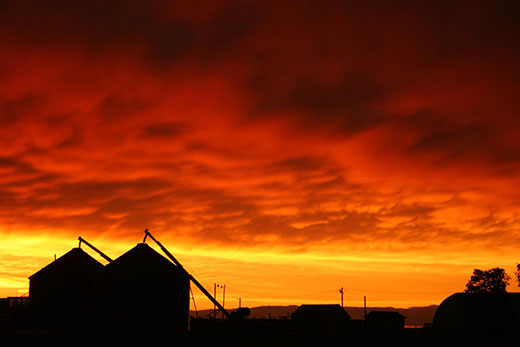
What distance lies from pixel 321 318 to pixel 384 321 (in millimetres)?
12800

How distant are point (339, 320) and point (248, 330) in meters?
47.0

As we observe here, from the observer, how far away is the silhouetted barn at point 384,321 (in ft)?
313

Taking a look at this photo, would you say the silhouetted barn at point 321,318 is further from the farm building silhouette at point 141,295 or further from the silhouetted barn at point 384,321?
the farm building silhouette at point 141,295

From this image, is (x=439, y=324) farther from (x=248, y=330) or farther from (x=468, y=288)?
(x=248, y=330)

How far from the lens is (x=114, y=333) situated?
5578 cm

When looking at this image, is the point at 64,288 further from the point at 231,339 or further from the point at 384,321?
the point at 384,321

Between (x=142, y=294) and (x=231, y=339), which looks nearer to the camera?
(x=231, y=339)

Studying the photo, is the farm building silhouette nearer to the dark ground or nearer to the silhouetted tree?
the dark ground

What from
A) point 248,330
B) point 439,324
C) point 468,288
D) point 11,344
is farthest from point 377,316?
point 11,344

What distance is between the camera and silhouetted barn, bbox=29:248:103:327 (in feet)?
231

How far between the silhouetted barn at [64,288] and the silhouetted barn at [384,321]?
44371mm

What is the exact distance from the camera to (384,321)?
98062 millimetres

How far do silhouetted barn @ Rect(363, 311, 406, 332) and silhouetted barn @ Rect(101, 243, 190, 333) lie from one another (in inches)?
1721

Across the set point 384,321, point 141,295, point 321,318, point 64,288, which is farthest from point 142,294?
point 321,318
